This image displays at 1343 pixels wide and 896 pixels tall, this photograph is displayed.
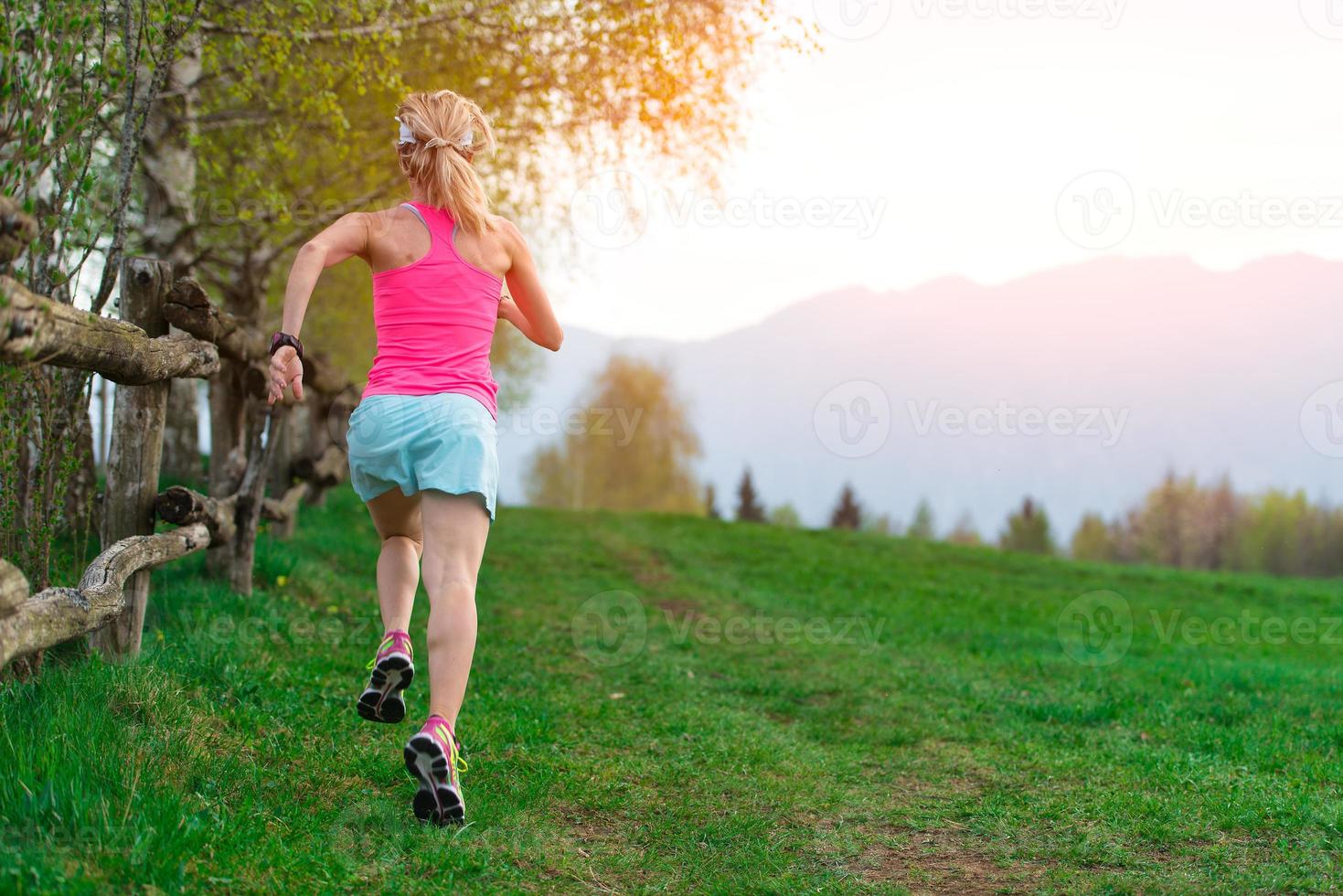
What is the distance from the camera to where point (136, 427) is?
480cm

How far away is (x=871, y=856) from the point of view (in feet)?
11.6

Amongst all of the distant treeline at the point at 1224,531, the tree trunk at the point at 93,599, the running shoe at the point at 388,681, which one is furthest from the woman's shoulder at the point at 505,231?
the distant treeline at the point at 1224,531

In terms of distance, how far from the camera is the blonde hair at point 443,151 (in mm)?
3570

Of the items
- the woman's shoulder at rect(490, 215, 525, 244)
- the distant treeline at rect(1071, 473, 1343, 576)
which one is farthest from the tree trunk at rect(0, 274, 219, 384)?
the distant treeline at rect(1071, 473, 1343, 576)

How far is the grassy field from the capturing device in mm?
2980

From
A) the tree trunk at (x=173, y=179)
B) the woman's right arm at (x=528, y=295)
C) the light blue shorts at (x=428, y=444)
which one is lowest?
the light blue shorts at (x=428, y=444)

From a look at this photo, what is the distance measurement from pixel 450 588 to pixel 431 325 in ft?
3.04

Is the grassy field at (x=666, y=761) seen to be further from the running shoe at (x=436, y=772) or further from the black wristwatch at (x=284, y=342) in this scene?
the black wristwatch at (x=284, y=342)

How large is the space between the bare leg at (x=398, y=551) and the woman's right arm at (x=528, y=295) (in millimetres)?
806

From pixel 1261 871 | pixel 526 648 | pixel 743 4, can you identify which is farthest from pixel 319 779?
pixel 743 4

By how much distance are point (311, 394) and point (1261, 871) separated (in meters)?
9.56

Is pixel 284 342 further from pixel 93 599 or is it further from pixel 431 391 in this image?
pixel 93 599

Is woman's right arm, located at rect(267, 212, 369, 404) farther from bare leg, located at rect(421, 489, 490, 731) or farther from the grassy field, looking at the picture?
the grassy field

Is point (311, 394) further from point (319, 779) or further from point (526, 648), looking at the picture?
point (319, 779)
